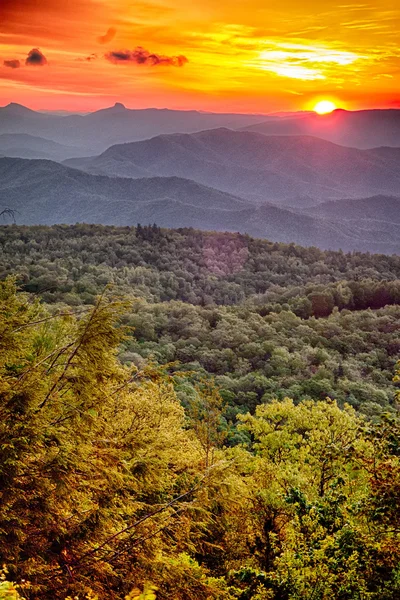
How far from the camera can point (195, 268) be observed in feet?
416

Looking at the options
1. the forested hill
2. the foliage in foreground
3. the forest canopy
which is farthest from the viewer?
the forested hill

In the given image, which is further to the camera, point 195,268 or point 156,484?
point 195,268

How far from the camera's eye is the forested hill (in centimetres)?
9075

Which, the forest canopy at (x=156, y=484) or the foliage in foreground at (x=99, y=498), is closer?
the foliage in foreground at (x=99, y=498)

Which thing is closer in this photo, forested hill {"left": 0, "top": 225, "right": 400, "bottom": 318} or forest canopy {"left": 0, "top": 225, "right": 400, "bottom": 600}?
forest canopy {"left": 0, "top": 225, "right": 400, "bottom": 600}

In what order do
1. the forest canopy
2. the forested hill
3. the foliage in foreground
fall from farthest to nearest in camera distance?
the forested hill, the forest canopy, the foliage in foreground

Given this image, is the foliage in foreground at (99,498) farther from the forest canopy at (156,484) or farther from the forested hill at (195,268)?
the forested hill at (195,268)

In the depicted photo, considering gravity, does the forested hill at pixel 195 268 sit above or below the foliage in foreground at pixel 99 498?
below

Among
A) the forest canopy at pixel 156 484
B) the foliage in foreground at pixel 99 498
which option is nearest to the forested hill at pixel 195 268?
the forest canopy at pixel 156 484

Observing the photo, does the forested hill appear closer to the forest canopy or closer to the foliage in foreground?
the forest canopy

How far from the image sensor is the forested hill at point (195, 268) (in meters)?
90.8

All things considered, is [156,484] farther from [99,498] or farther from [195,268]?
[195,268]

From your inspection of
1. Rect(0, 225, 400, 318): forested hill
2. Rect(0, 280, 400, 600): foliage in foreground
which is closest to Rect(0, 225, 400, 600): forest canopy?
Rect(0, 280, 400, 600): foliage in foreground

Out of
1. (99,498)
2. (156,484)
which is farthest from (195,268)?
(99,498)
